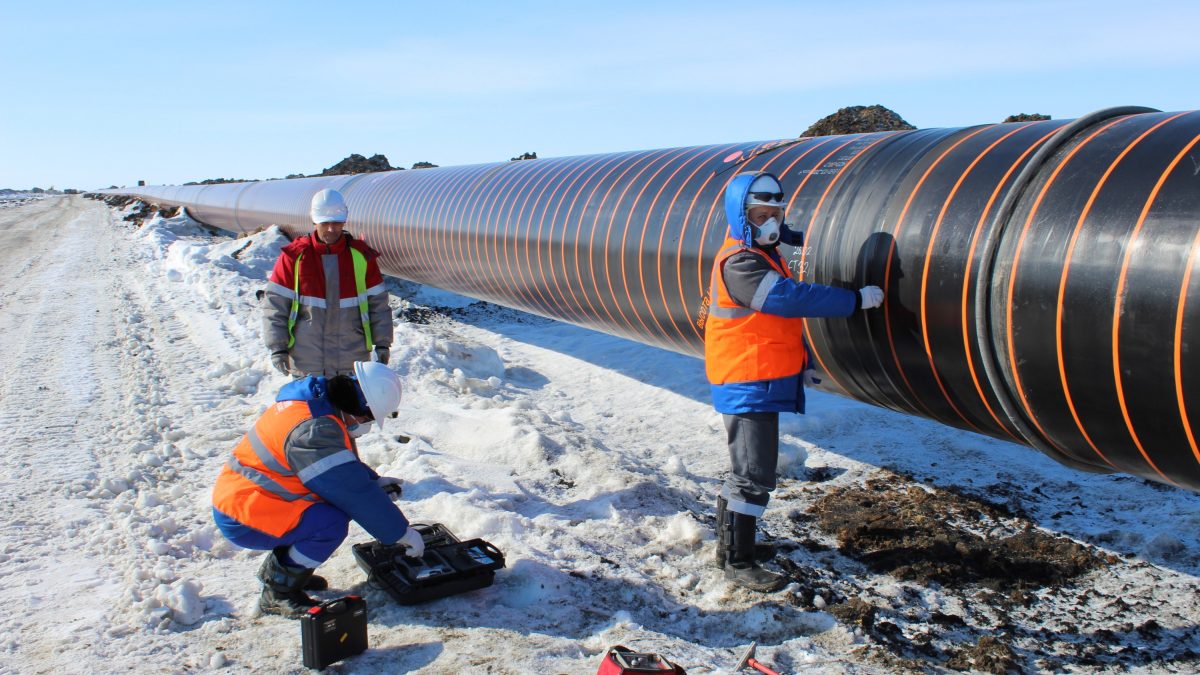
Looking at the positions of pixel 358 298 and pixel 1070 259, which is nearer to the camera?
pixel 1070 259

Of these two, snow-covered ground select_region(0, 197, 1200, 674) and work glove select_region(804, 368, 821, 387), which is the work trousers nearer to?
work glove select_region(804, 368, 821, 387)

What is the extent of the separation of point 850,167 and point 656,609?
7.59 feet

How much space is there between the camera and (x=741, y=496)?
379cm

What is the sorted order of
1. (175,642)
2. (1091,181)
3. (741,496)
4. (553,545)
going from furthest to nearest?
(553,545), (741,496), (175,642), (1091,181)

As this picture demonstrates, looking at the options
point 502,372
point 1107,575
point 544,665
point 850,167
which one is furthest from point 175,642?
point 502,372

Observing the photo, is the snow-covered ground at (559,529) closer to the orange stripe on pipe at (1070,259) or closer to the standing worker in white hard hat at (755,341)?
the standing worker in white hard hat at (755,341)

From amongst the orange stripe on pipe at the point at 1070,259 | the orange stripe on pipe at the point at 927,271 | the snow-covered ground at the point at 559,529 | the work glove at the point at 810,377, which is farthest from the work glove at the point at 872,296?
the snow-covered ground at the point at 559,529

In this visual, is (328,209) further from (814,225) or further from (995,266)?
(995,266)

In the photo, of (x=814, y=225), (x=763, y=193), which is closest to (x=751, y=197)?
(x=763, y=193)

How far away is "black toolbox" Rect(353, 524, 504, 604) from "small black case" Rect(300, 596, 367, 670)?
13.8 inches

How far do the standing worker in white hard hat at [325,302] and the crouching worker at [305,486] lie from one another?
4.38 feet

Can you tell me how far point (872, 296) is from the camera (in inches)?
138

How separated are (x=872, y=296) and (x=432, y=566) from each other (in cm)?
222

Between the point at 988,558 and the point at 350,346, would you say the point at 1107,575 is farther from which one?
the point at 350,346
